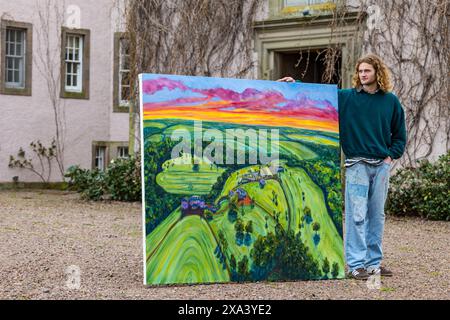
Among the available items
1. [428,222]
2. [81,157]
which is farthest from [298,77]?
[81,157]

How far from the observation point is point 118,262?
7430 mm

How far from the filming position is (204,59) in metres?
14.7

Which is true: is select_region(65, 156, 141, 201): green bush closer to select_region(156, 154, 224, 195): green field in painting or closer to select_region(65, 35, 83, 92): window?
select_region(65, 35, 83, 92): window

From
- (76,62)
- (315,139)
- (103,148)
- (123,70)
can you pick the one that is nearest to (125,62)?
(123,70)

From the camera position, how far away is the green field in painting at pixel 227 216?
6.04m

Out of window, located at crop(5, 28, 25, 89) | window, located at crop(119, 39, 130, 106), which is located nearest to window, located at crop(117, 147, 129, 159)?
window, located at crop(119, 39, 130, 106)

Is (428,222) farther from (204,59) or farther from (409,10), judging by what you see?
(204,59)

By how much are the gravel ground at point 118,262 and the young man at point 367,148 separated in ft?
1.07

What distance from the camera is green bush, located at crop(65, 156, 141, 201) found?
14508 mm

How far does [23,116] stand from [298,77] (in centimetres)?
690

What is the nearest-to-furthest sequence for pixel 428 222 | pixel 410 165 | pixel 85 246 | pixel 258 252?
pixel 258 252
pixel 85 246
pixel 428 222
pixel 410 165

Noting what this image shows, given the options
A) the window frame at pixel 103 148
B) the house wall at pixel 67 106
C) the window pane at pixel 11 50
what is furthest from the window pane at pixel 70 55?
the window frame at pixel 103 148

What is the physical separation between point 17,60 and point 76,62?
143 cm

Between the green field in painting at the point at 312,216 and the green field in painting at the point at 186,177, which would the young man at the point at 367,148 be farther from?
the green field in painting at the point at 186,177
